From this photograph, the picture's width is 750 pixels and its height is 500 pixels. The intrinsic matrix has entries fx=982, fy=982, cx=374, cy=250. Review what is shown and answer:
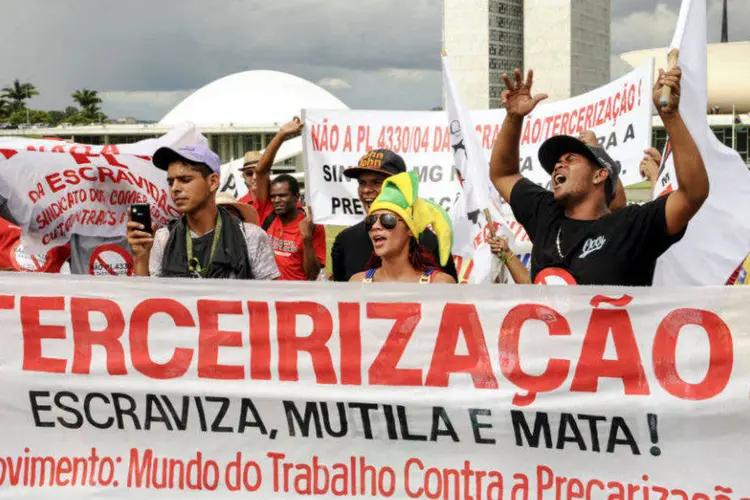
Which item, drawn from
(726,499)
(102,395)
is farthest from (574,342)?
(102,395)

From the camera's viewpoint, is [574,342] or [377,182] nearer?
[574,342]

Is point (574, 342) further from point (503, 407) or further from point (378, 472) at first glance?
point (378, 472)

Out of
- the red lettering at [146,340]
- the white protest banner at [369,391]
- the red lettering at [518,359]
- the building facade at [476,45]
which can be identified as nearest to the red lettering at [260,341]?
the white protest banner at [369,391]

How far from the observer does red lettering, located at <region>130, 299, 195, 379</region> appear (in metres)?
3.80

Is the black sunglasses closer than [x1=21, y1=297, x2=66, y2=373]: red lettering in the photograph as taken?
No

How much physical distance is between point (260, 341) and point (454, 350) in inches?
29.6

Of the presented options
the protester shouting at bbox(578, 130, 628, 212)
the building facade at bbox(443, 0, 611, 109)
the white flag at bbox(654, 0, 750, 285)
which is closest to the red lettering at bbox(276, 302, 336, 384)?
the white flag at bbox(654, 0, 750, 285)

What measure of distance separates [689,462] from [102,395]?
7.19ft

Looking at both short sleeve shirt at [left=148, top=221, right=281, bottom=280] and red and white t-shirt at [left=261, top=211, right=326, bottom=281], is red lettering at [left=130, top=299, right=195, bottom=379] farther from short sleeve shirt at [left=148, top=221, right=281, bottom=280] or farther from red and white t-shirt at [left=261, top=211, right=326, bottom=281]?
red and white t-shirt at [left=261, top=211, right=326, bottom=281]

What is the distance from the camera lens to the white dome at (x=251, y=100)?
11238cm

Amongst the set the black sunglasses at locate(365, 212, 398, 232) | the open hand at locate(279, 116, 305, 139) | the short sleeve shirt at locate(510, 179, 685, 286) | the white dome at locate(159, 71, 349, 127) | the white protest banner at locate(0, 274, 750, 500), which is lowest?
the white protest banner at locate(0, 274, 750, 500)

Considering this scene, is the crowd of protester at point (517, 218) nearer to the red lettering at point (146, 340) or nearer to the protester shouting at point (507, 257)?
the protester shouting at point (507, 257)

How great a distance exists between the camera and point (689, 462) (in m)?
3.35

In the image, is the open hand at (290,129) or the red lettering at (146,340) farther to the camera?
the open hand at (290,129)
